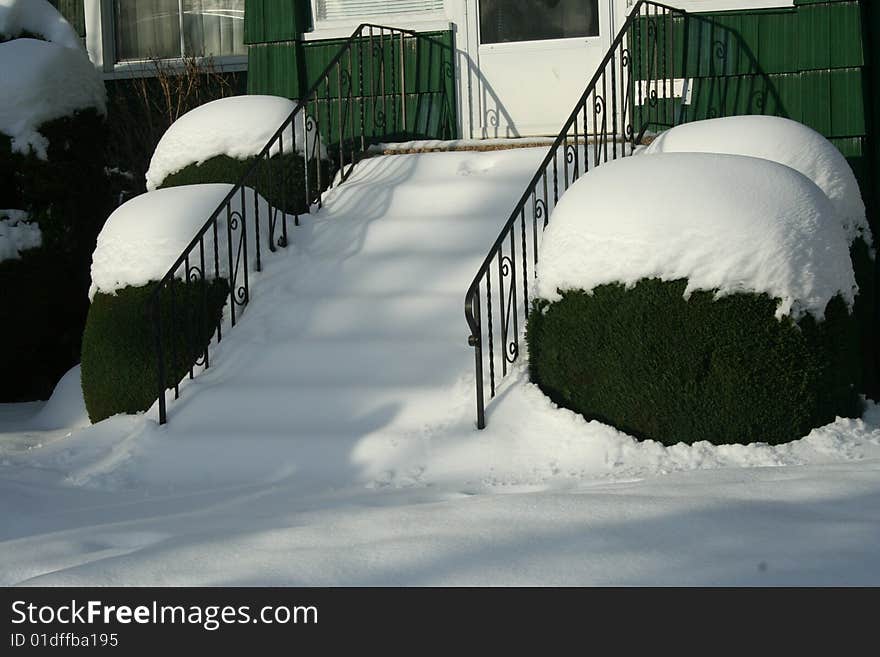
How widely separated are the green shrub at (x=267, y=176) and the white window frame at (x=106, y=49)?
3.17m

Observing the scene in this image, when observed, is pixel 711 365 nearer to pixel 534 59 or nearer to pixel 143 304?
pixel 143 304

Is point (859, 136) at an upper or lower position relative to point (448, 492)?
upper

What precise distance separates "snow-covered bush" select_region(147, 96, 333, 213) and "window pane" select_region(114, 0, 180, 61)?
3034 millimetres

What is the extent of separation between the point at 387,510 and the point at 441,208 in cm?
358

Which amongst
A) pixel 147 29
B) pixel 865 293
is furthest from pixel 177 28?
pixel 865 293

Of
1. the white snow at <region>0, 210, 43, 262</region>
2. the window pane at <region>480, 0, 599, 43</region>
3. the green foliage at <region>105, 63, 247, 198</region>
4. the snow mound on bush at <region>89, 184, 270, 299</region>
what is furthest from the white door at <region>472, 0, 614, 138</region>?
the white snow at <region>0, 210, 43, 262</region>

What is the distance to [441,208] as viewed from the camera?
7.96m

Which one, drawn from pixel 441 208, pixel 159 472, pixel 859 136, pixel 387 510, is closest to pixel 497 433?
pixel 387 510

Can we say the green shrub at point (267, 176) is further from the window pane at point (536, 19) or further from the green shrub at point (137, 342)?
the window pane at point (536, 19)

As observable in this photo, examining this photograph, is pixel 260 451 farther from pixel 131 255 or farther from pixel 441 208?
pixel 441 208

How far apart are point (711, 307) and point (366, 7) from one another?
17.9 feet

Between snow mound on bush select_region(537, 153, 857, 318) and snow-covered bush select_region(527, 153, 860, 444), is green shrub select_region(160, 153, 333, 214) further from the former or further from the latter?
snow-covered bush select_region(527, 153, 860, 444)

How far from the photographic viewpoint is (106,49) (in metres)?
11.3

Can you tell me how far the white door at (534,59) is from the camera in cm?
933
